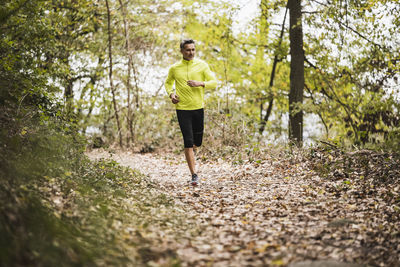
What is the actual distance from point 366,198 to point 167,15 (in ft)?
37.8

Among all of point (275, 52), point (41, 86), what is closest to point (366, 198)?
point (41, 86)

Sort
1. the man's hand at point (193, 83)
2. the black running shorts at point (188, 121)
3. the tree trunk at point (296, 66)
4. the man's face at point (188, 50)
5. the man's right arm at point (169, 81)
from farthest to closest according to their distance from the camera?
the tree trunk at point (296, 66) → the man's right arm at point (169, 81) → the black running shorts at point (188, 121) → the man's face at point (188, 50) → the man's hand at point (193, 83)

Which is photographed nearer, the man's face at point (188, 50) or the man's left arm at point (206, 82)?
the man's left arm at point (206, 82)

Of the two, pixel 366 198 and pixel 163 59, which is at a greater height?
pixel 163 59

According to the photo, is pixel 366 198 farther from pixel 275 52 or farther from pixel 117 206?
pixel 275 52

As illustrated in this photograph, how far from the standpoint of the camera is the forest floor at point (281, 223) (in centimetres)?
308

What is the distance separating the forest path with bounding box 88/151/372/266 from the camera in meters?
3.11

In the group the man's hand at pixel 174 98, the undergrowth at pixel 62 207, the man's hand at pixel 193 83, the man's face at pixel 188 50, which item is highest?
the man's face at pixel 188 50

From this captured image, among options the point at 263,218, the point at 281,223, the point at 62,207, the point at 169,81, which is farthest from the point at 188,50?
the point at 62,207

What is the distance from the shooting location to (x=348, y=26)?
9695 millimetres

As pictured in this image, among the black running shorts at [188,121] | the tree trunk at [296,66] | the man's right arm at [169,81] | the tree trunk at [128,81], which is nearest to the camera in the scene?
the black running shorts at [188,121]

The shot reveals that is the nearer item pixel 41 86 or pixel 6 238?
pixel 6 238

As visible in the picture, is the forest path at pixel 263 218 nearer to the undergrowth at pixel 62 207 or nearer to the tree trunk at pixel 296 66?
the undergrowth at pixel 62 207

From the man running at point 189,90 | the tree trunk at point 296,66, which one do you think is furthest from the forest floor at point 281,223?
the tree trunk at point 296,66
